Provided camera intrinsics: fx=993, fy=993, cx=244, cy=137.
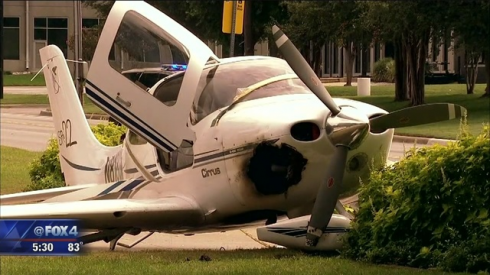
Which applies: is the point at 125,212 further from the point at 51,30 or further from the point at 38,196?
the point at 51,30

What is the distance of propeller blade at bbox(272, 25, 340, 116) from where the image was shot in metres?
8.84

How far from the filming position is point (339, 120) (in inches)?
353

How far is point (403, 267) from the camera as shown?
841 cm

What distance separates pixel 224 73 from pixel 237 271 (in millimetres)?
2589

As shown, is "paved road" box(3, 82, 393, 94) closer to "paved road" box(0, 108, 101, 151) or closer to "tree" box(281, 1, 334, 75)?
"paved road" box(0, 108, 101, 151)

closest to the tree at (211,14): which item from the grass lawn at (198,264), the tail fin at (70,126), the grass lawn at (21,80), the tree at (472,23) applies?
the tree at (472,23)

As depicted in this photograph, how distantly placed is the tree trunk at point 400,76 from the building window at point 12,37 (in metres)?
29.5

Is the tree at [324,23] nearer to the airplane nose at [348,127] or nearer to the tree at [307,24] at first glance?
the tree at [307,24]

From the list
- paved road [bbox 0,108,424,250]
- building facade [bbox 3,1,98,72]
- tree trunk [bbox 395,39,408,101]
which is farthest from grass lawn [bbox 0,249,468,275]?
building facade [bbox 3,1,98,72]

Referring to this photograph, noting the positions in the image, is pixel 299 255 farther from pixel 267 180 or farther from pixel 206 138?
pixel 206 138

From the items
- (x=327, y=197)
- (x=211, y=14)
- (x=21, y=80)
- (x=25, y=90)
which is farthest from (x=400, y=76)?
(x=327, y=197)

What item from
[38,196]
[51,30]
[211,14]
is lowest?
[38,196]

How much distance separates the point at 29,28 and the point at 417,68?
106 ft

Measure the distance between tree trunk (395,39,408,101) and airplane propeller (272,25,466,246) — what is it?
105 ft
